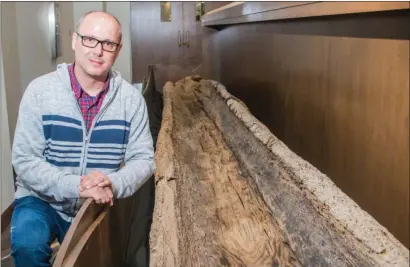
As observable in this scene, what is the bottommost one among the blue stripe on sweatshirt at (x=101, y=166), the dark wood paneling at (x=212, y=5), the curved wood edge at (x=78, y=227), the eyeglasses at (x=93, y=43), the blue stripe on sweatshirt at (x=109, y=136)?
the curved wood edge at (x=78, y=227)

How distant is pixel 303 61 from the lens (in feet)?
5.13

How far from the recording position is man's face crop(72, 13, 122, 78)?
5.17ft

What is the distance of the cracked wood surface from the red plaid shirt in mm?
307

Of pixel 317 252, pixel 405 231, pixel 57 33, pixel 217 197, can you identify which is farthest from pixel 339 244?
pixel 57 33

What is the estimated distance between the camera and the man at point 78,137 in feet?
4.93

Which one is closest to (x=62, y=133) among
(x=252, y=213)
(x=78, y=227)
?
(x=78, y=227)

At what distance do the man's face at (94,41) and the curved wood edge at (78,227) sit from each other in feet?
1.47

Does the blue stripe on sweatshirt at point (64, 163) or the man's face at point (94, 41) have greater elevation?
the man's face at point (94, 41)

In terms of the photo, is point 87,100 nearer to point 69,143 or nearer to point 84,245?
point 69,143

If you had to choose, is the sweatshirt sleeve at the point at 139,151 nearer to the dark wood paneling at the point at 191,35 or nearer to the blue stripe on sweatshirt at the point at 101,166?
the blue stripe on sweatshirt at the point at 101,166

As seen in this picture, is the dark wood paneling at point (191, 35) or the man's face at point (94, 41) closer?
the man's face at point (94, 41)

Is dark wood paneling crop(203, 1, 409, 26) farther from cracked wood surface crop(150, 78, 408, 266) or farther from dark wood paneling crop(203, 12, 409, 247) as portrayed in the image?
cracked wood surface crop(150, 78, 408, 266)

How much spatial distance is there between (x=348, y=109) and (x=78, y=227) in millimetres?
692

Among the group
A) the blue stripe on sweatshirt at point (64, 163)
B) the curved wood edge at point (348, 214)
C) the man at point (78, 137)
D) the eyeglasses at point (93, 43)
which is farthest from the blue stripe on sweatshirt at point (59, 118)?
the curved wood edge at point (348, 214)
